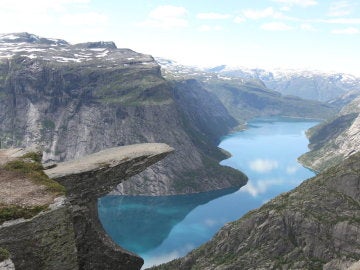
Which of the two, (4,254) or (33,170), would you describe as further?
(33,170)

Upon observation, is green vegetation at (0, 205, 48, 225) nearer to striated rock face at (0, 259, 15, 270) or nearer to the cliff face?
the cliff face

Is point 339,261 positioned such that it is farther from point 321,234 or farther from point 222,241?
point 222,241

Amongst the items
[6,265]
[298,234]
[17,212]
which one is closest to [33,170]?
[17,212]

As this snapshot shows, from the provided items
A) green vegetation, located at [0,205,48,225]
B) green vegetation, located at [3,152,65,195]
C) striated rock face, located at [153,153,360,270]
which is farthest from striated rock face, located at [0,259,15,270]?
striated rock face, located at [153,153,360,270]

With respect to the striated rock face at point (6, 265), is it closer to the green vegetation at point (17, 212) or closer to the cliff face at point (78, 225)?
the cliff face at point (78, 225)

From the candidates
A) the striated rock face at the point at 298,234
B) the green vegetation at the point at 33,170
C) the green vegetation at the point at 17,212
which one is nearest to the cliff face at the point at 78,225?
the green vegetation at the point at 17,212

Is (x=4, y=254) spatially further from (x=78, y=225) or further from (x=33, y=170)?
(x=78, y=225)
